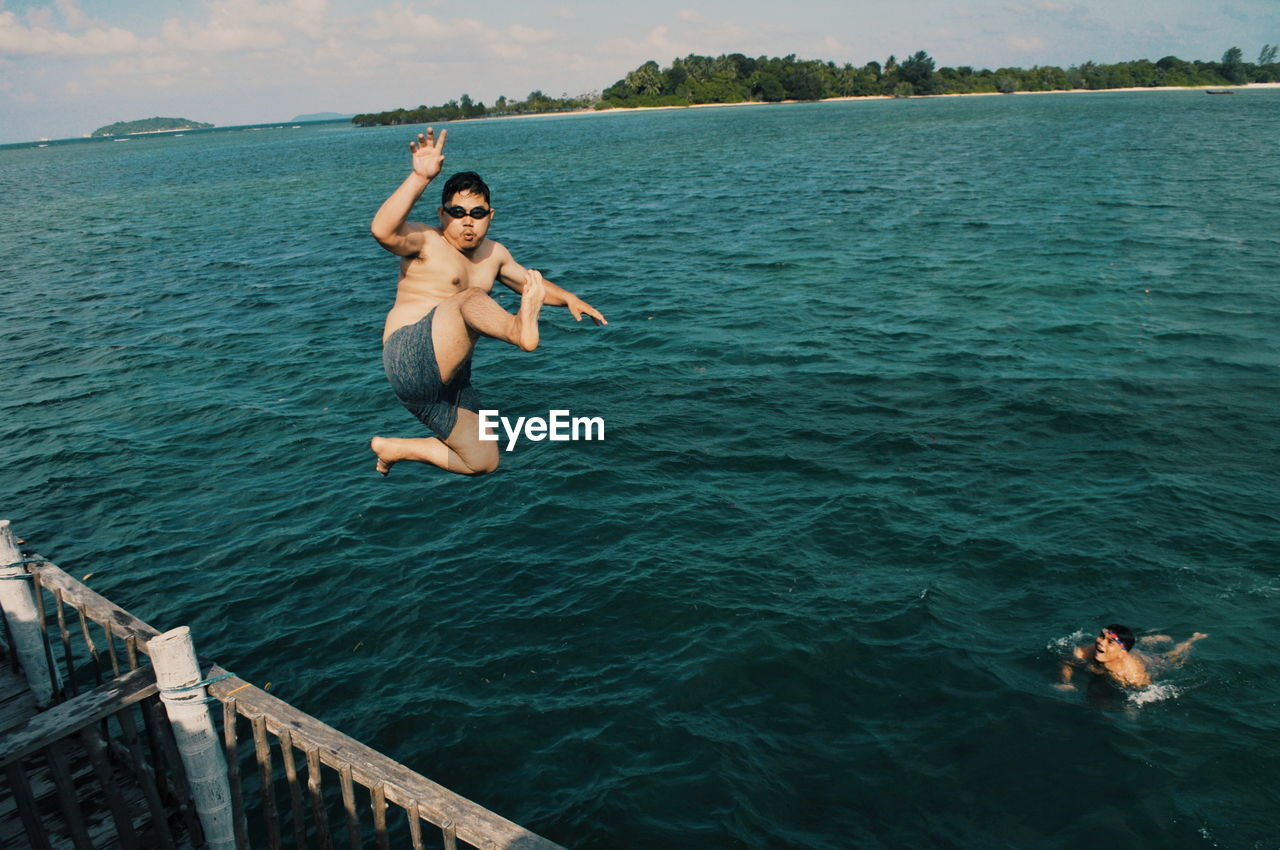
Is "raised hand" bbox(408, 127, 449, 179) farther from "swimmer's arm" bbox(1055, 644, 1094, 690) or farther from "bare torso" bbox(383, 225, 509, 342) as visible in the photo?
"swimmer's arm" bbox(1055, 644, 1094, 690)

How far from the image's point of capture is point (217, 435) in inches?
786

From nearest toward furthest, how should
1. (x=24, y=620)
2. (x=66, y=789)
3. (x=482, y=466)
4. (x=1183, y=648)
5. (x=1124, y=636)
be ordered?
(x=66, y=789) < (x=482, y=466) < (x=24, y=620) < (x=1124, y=636) < (x=1183, y=648)

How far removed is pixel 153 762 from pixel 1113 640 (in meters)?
11.4

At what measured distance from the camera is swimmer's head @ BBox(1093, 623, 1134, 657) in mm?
10953

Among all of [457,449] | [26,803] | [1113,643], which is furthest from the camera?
[1113,643]

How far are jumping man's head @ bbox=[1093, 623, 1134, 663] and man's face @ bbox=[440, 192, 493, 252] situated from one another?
394 inches

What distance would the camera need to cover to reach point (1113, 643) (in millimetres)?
10930

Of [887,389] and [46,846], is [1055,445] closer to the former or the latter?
[887,389]

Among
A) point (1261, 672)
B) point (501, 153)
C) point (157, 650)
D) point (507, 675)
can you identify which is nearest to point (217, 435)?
point (507, 675)

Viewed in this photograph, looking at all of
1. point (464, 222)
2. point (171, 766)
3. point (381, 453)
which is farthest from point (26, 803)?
point (464, 222)

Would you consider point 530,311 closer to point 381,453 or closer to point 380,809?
point 381,453

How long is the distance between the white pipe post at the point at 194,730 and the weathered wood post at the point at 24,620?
2.88 meters

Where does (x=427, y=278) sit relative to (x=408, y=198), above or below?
below

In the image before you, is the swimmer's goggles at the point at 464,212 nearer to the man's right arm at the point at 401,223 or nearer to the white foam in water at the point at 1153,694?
the man's right arm at the point at 401,223
